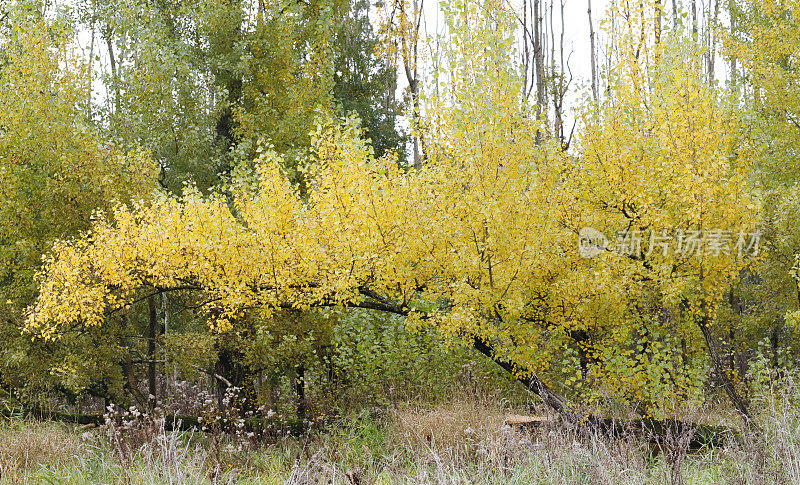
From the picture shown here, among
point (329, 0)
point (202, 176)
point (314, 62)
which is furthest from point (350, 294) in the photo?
point (329, 0)

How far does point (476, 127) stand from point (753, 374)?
12.8 feet

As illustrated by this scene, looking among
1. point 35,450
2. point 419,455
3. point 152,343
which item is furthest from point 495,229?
point 152,343

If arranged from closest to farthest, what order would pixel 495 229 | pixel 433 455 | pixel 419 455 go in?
pixel 433 455 < pixel 419 455 < pixel 495 229

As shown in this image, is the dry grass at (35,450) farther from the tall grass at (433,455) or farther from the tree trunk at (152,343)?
the tree trunk at (152,343)

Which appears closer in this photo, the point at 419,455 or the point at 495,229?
the point at 419,455

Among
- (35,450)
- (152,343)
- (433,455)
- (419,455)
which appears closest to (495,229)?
(419,455)

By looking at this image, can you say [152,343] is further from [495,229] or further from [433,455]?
[433,455]

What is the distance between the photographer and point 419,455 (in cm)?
647

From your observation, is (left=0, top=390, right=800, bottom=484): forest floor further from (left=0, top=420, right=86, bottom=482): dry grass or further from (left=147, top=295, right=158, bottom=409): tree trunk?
(left=147, top=295, right=158, bottom=409): tree trunk

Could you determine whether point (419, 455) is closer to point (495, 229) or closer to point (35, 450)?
point (495, 229)

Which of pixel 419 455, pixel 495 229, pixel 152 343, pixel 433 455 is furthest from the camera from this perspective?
pixel 152 343

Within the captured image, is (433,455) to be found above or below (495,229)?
below

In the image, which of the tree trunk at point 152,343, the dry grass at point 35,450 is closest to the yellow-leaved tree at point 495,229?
the dry grass at point 35,450

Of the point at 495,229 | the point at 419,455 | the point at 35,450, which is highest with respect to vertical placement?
the point at 495,229
